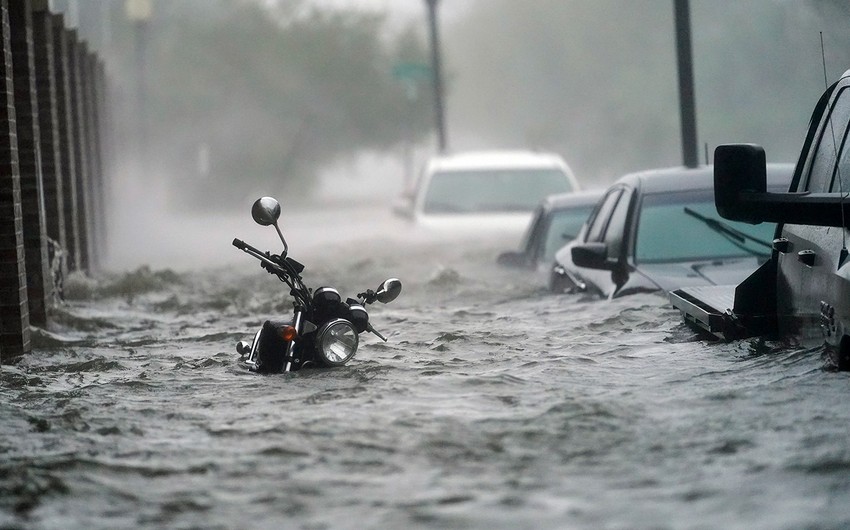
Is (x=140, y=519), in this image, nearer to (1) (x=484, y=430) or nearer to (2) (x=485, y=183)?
(1) (x=484, y=430)

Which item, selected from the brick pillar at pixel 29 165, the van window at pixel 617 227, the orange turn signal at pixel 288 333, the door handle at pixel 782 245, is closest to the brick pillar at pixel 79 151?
the brick pillar at pixel 29 165

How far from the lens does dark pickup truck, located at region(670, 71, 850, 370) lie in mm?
5613

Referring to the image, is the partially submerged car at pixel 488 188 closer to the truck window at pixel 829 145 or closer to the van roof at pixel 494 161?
the van roof at pixel 494 161

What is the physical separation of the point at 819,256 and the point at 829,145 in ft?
2.13

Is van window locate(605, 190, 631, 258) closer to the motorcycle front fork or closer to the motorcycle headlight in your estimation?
the motorcycle headlight

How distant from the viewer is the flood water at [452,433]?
491 centimetres

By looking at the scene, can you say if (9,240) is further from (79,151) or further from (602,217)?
(79,151)

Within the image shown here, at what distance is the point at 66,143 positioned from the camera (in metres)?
16.1

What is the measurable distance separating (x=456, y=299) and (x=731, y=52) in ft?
104

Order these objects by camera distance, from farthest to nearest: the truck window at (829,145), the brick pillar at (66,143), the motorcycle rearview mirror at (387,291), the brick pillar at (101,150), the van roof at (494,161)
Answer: the brick pillar at (101,150), the van roof at (494,161), the brick pillar at (66,143), the motorcycle rearview mirror at (387,291), the truck window at (829,145)

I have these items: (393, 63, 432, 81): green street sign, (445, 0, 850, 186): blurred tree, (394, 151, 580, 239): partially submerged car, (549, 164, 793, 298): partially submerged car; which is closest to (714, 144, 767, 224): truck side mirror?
(549, 164, 793, 298): partially submerged car

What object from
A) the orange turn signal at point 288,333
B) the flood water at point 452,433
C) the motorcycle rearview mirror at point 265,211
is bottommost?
the flood water at point 452,433

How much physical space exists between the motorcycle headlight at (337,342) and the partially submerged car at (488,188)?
8492 millimetres

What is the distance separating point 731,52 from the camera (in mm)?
43406
